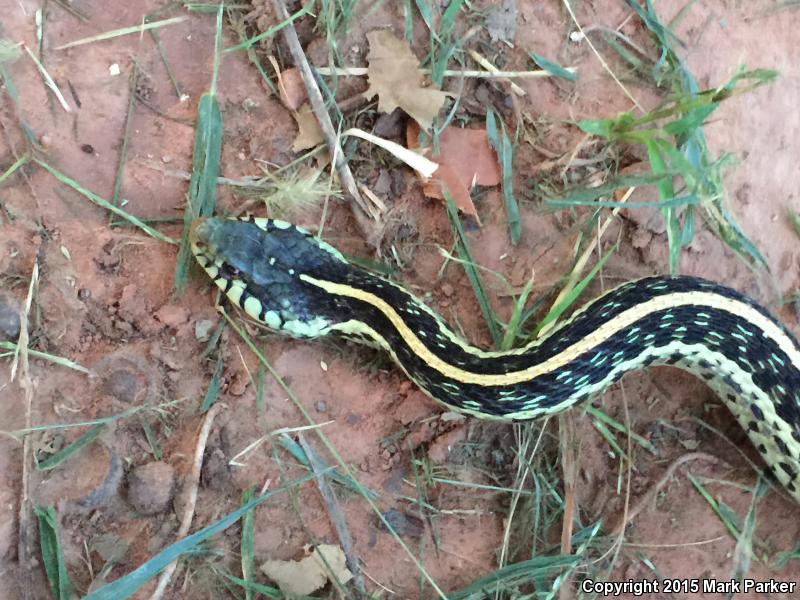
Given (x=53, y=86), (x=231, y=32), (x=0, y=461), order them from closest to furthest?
(x=0, y=461)
(x=53, y=86)
(x=231, y=32)

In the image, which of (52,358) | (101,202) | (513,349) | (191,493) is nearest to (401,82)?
(513,349)

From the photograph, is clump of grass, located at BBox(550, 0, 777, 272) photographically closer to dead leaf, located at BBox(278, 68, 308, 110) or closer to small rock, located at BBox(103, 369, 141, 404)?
dead leaf, located at BBox(278, 68, 308, 110)

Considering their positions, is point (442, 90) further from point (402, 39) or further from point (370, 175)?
point (370, 175)

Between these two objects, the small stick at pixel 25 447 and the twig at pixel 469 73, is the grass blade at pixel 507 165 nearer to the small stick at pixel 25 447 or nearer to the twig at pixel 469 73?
the twig at pixel 469 73

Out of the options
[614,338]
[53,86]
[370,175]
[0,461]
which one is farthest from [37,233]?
[614,338]

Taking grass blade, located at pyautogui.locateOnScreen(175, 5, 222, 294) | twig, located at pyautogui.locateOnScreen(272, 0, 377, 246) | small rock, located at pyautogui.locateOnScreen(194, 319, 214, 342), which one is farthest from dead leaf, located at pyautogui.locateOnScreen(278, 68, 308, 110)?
small rock, located at pyautogui.locateOnScreen(194, 319, 214, 342)
